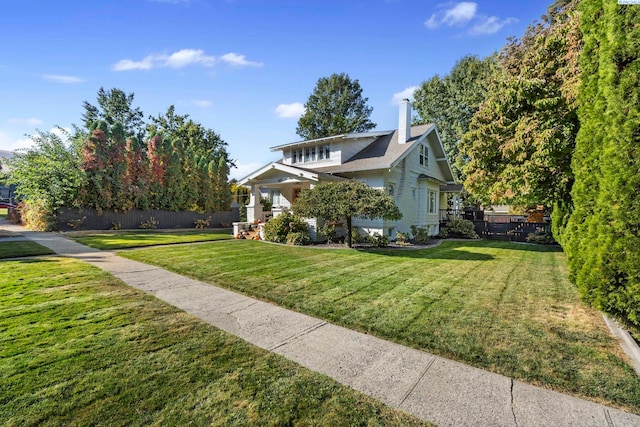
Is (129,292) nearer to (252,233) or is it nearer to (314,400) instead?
(314,400)

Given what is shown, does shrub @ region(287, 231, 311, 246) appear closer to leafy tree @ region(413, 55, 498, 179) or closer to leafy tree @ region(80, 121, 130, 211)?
leafy tree @ region(80, 121, 130, 211)

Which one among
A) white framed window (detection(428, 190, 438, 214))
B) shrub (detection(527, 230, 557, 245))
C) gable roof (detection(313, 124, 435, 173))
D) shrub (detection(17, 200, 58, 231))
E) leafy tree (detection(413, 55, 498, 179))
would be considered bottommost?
shrub (detection(527, 230, 557, 245))

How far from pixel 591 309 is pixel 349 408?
18.0 ft

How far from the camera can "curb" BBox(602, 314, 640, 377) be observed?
11.3 feet

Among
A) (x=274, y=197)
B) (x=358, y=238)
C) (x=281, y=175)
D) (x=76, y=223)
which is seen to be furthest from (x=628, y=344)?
(x=76, y=223)

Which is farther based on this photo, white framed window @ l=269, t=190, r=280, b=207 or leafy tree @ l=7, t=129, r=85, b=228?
white framed window @ l=269, t=190, r=280, b=207

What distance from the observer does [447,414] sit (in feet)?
8.30

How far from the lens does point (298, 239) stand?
12766 mm

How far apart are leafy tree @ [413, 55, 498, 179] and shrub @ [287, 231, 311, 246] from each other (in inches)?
646

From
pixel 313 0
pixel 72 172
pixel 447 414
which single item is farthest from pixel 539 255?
pixel 72 172

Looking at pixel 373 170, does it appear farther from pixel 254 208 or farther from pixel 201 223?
pixel 201 223

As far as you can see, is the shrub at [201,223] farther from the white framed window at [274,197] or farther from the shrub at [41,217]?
the shrub at [41,217]

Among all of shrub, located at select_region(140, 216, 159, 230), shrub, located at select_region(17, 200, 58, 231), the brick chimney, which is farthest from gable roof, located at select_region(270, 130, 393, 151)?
shrub, located at select_region(17, 200, 58, 231)

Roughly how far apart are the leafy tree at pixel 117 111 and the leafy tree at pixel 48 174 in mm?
19779
